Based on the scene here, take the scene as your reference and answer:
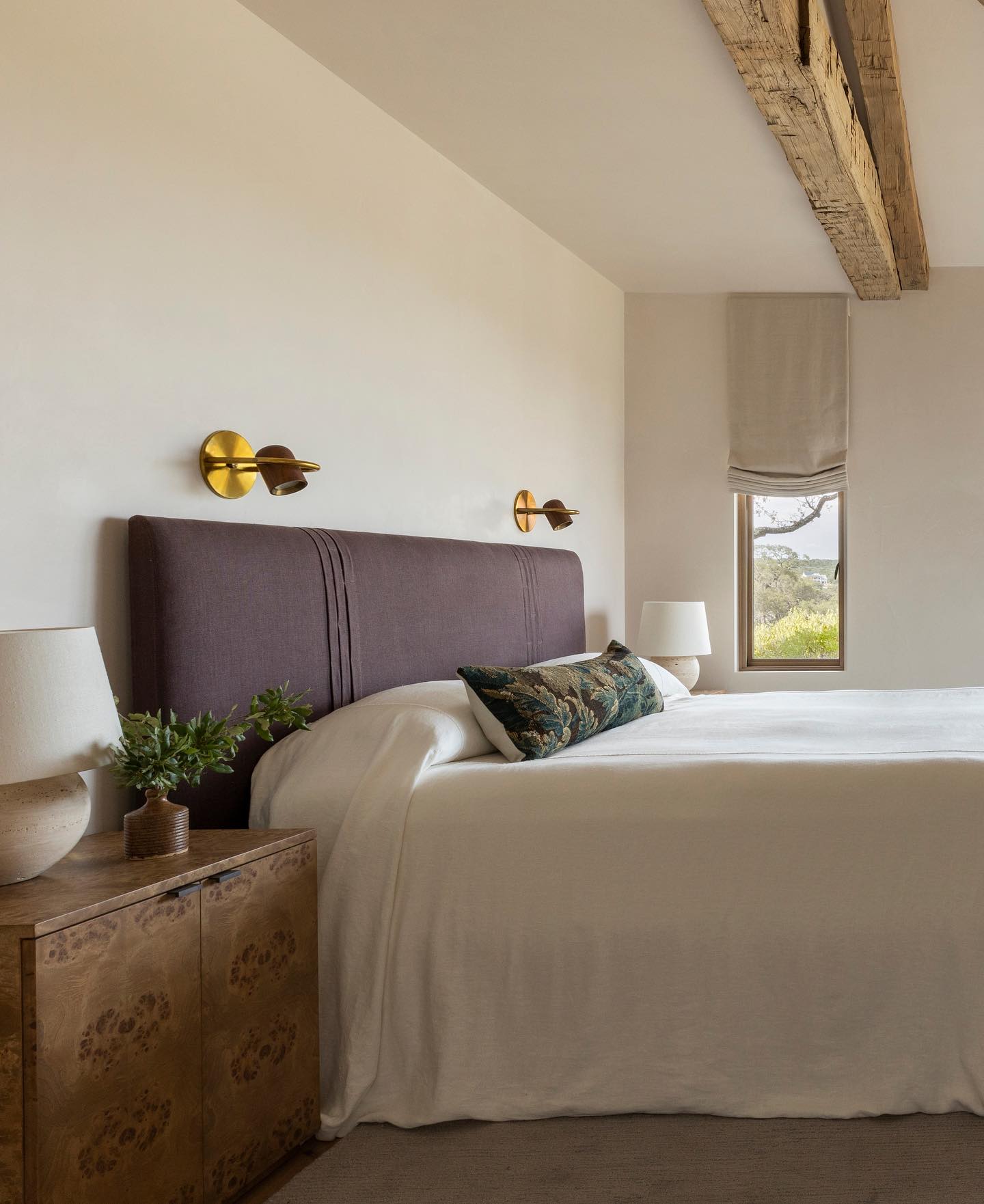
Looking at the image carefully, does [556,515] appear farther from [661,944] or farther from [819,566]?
[661,944]

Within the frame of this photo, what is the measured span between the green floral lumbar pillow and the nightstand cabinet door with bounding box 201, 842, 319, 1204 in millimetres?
619

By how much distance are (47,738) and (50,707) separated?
44mm

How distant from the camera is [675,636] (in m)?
4.92

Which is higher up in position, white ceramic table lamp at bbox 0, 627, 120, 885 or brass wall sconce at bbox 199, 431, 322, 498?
brass wall sconce at bbox 199, 431, 322, 498

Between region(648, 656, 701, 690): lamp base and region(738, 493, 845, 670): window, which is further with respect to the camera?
region(738, 493, 845, 670): window

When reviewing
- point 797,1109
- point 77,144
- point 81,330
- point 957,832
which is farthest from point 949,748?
point 77,144

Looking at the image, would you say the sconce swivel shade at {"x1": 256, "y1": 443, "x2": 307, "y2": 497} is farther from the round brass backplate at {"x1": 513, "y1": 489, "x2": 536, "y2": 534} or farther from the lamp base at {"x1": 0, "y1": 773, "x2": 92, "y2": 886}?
the round brass backplate at {"x1": 513, "y1": 489, "x2": 536, "y2": 534}

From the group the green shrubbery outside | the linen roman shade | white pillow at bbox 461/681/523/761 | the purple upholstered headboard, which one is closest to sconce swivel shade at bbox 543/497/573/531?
the purple upholstered headboard

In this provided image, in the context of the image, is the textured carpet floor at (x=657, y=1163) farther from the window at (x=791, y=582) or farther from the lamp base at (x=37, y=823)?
the window at (x=791, y=582)

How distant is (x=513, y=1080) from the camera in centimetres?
211

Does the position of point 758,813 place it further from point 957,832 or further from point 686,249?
point 686,249

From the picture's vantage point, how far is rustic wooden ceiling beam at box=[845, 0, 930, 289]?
112 inches

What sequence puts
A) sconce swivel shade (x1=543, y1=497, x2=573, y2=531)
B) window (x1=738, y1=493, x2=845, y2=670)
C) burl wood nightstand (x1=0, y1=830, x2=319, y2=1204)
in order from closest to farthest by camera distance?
burl wood nightstand (x1=0, y1=830, x2=319, y2=1204) < sconce swivel shade (x1=543, y1=497, x2=573, y2=531) < window (x1=738, y1=493, x2=845, y2=670)

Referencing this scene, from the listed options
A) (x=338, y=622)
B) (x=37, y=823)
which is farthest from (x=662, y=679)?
(x=37, y=823)
